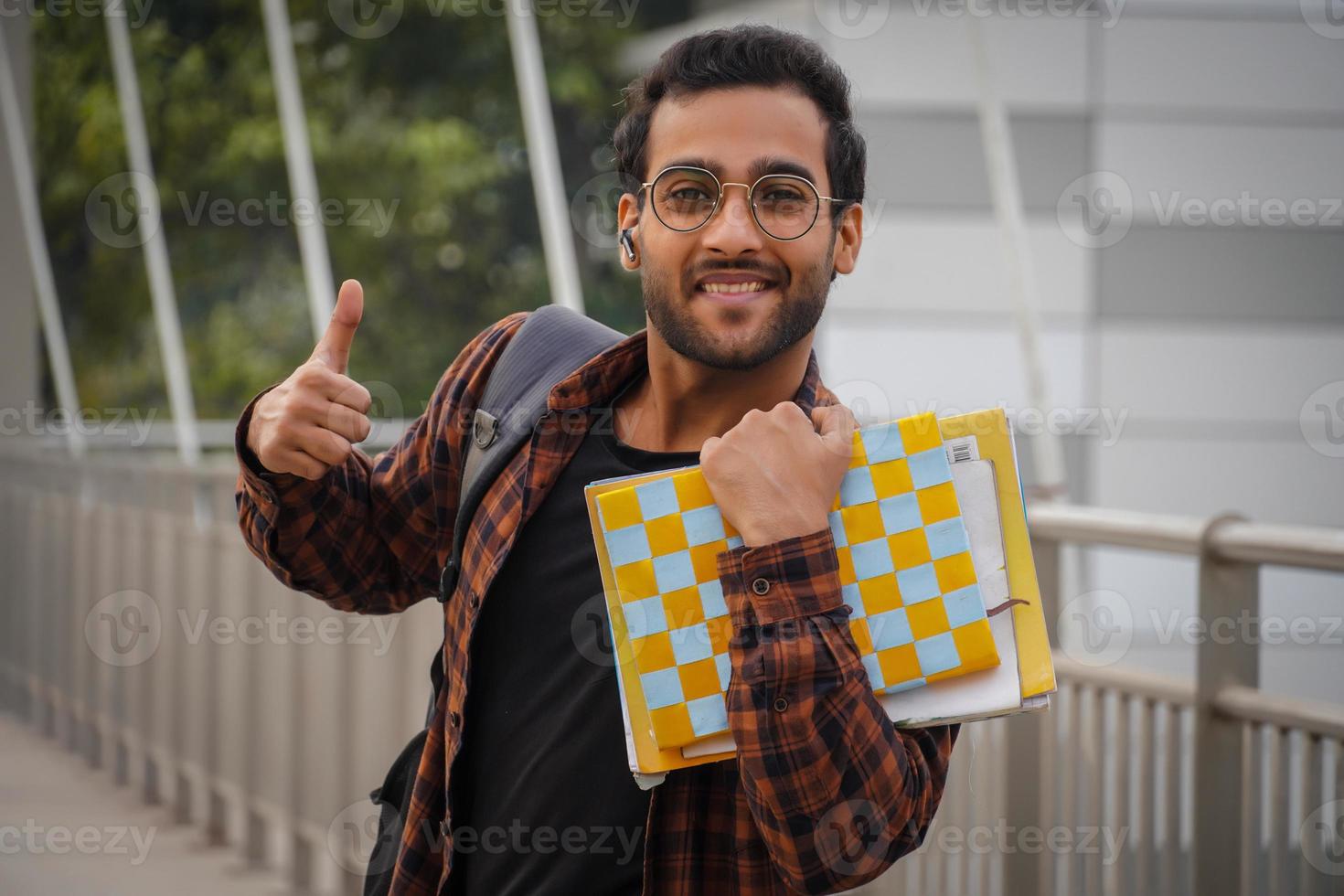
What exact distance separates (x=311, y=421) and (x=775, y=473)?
0.59 metres

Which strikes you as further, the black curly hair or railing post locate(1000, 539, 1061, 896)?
railing post locate(1000, 539, 1061, 896)

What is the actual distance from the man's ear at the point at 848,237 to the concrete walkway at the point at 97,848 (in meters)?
3.30

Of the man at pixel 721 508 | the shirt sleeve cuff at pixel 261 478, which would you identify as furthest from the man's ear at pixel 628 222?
the shirt sleeve cuff at pixel 261 478

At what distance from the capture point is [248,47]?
1795cm

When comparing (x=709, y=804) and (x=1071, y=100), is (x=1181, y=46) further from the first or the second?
(x=709, y=804)

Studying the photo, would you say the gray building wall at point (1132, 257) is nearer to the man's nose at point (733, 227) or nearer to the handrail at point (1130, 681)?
the handrail at point (1130, 681)

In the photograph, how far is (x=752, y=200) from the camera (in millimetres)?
1593

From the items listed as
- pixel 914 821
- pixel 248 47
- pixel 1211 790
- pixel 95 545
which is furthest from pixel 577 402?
pixel 248 47

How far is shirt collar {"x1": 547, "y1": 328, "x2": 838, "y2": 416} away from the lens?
170 cm

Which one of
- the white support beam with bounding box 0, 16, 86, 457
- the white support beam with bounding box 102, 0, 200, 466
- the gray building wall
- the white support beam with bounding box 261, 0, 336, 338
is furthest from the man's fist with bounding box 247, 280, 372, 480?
the gray building wall

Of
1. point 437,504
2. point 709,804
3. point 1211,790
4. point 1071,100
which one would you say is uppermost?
point 1071,100

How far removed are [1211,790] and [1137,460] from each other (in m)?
8.95

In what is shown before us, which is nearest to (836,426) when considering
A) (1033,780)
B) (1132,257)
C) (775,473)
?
(775,473)

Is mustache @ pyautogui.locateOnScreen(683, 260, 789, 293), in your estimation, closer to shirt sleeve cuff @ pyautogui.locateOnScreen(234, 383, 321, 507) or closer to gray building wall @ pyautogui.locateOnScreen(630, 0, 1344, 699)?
shirt sleeve cuff @ pyautogui.locateOnScreen(234, 383, 321, 507)
